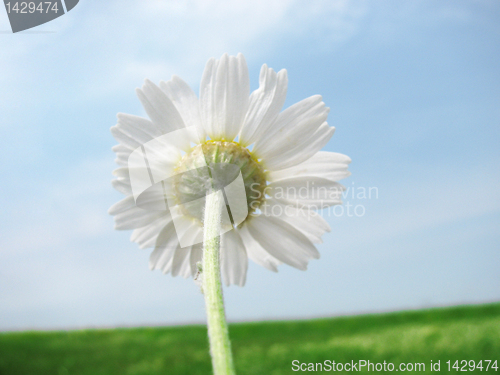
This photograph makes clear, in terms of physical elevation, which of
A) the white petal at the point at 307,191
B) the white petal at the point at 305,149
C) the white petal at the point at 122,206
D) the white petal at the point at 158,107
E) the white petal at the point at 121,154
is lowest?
the white petal at the point at 307,191

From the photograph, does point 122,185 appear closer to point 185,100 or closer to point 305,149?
point 185,100

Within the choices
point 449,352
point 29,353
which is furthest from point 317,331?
point 29,353

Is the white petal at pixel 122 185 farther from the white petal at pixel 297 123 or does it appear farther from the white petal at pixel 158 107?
the white petal at pixel 297 123

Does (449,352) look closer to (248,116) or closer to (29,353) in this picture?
(248,116)

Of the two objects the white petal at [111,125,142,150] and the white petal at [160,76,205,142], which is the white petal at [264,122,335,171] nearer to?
the white petal at [160,76,205,142]

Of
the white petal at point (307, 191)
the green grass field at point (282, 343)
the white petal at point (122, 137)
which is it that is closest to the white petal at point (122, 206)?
the white petal at point (122, 137)

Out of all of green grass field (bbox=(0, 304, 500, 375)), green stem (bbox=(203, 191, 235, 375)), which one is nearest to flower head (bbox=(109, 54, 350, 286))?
green stem (bbox=(203, 191, 235, 375))

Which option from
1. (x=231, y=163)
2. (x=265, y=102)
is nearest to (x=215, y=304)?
(x=231, y=163)
